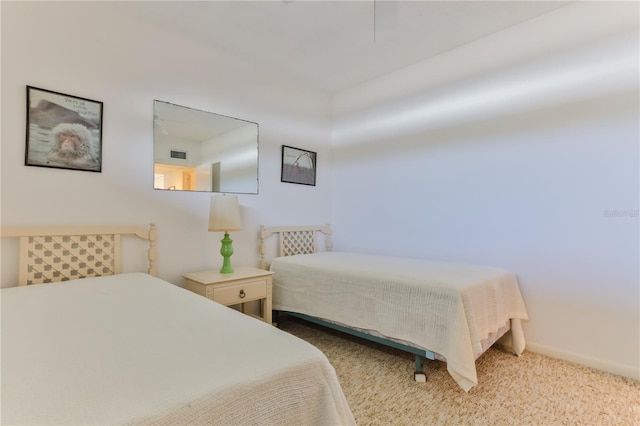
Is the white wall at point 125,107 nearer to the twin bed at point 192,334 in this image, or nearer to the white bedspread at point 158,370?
the twin bed at point 192,334

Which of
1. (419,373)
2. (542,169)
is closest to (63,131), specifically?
(419,373)

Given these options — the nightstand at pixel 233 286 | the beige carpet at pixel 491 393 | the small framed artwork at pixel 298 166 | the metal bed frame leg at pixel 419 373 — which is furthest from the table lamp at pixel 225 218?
the metal bed frame leg at pixel 419 373

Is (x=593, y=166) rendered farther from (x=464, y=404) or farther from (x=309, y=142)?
(x=309, y=142)

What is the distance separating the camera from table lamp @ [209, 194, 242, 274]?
256 cm

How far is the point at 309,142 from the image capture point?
3803 millimetres

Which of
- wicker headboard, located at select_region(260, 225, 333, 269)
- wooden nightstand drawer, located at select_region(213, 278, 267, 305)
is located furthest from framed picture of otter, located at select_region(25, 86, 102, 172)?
wicker headboard, located at select_region(260, 225, 333, 269)

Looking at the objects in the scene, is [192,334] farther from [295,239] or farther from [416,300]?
[295,239]

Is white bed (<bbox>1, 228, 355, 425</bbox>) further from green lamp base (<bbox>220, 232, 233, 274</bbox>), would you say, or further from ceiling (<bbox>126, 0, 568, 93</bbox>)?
ceiling (<bbox>126, 0, 568, 93</bbox>)

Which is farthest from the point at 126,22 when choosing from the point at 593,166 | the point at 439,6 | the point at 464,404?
the point at 593,166

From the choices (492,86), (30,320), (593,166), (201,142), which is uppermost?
(492,86)

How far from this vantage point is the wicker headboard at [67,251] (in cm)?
190

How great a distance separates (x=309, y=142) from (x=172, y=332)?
2999 mm

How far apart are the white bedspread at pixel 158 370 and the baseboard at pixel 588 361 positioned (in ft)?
7.57

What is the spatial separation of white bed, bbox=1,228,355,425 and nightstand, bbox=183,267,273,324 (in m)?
0.99
